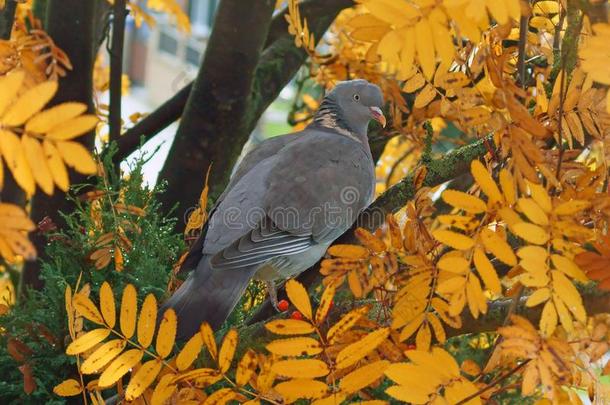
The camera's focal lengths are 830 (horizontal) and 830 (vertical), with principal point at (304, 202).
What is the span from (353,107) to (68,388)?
4.61 feet

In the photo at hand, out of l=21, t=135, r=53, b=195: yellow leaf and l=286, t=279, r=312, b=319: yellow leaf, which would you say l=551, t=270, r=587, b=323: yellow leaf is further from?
l=21, t=135, r=53, b=195: yellow leaf

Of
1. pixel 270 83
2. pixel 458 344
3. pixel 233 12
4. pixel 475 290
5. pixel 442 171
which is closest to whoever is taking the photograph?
pixel 475 290

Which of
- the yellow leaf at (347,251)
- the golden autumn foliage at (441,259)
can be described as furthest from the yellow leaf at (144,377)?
the yellow leaf at (347,251)

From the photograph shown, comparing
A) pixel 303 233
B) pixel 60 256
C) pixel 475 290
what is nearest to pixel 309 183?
pixel 303 233

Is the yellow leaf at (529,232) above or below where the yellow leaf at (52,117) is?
below

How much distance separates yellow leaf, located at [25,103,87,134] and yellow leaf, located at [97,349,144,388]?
499 mm

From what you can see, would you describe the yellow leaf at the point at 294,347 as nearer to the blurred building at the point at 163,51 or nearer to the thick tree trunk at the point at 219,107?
the thick tree trunk at the point at 219,107

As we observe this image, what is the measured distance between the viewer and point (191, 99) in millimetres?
2627

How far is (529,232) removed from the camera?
1.02 meters

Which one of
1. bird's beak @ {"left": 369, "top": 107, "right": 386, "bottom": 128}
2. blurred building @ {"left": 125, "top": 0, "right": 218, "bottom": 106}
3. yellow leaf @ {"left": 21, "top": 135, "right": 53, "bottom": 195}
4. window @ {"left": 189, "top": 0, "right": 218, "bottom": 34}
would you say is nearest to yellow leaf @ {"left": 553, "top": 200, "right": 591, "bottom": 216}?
yellow leaf @ {"left": 21, "top": 135, "right": 53, "bottom": 195}

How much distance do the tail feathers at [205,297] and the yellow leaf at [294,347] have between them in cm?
60

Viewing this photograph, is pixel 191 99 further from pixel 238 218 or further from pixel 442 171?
pixel 442 171

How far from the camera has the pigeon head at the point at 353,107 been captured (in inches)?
98.0

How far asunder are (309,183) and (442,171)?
422 mm
